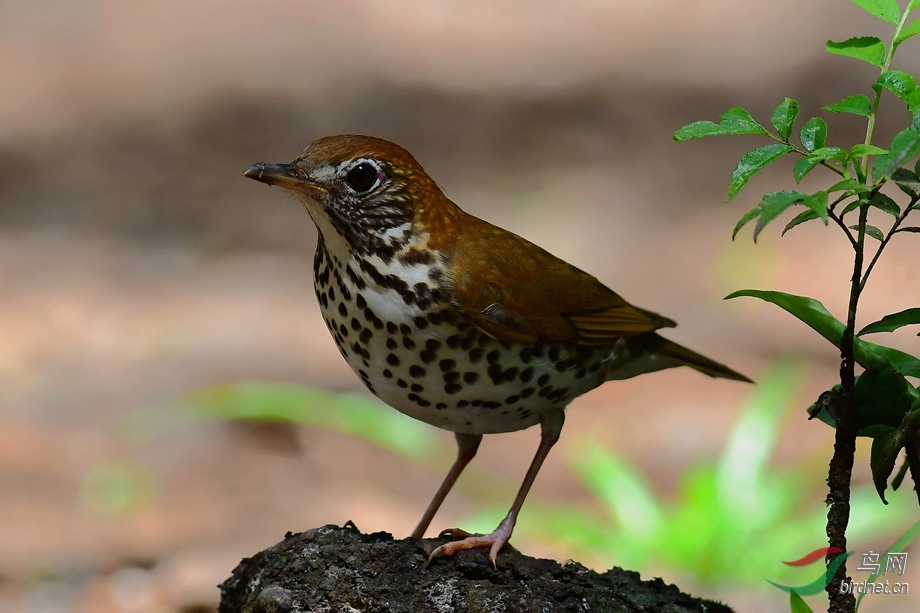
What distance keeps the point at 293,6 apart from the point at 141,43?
3.90 feet

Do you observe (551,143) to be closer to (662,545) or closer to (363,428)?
(363,428)

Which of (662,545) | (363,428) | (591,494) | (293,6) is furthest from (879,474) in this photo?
(293,6)

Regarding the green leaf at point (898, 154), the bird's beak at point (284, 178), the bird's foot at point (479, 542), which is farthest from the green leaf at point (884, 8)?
the bird's foot at point (479, 542)

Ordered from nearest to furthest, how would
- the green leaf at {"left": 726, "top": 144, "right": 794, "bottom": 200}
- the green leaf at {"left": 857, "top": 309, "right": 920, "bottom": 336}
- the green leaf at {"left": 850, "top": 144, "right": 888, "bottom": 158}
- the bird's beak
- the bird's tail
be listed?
the green leaf at {"left": 850, "top": 144, "right": 888, "bottom": 158}
the green leaf at {"left": 726, "top": 144, "right": 794, "bottom": 200}
the green leaf at {"left": 857, "top": 309, "right": 920, "bottom": 336}
the bird's beak
the bird's tail

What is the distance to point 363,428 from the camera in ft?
16.0

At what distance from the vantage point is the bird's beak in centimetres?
242

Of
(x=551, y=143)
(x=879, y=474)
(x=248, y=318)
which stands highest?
(x=551, y=143)

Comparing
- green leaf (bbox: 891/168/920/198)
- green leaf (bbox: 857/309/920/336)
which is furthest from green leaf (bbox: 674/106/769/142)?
green leaf (bbox: 857/309/920/336)

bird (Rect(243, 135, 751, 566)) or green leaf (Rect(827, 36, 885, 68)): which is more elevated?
green leaf (Rect(827, 36, 885, 68))

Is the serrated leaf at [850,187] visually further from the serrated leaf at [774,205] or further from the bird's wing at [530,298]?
the bird's wing at [530,298]

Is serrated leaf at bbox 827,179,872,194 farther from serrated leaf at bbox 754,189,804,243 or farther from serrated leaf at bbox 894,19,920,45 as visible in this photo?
serrated leaf at bbox 894,19,920,45

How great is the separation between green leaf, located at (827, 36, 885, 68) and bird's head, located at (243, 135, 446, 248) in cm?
111

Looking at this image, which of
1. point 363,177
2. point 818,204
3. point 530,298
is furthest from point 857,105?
point 363,177

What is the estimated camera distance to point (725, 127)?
1925 mm
